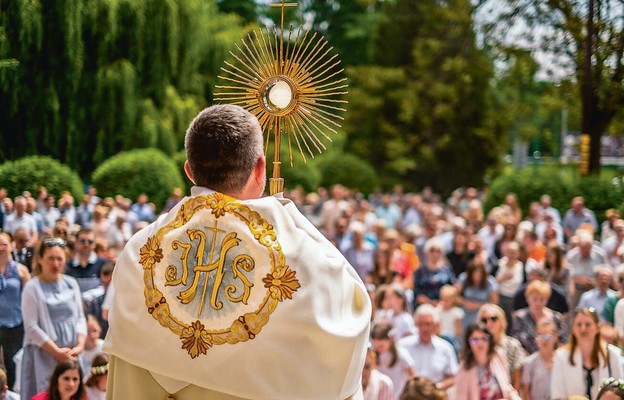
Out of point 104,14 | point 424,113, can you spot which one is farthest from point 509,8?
point 424,113

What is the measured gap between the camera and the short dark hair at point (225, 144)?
2.76m

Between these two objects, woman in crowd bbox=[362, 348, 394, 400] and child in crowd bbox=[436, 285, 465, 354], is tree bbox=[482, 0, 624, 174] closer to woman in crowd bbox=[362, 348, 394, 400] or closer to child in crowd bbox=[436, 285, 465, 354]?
child in crowd bbox=[436, 285, 465, 354]

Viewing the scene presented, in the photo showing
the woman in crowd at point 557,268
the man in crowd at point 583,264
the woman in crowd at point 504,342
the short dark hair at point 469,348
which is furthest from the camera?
the man in crowd at point 583,264

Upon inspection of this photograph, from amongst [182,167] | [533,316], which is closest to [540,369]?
[533,316]

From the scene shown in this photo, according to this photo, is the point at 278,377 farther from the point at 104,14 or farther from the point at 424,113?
the point at 424,113

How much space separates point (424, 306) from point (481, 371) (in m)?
0.86

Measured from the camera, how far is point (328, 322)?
2705mm

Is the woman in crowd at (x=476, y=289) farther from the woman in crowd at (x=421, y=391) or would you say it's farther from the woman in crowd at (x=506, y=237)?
the woman in crowd at (x=421, y=391)

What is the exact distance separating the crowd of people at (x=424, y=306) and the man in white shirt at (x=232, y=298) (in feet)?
11.0

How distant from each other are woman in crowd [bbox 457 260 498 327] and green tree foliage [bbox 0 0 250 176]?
12.2ft

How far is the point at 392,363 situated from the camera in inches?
305

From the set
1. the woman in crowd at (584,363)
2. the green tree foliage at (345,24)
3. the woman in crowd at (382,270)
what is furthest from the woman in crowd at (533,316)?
the green tree foliage at (345,24)

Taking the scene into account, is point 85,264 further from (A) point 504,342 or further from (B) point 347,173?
(B) point 347,173

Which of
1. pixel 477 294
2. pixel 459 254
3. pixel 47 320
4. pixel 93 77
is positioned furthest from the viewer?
pixel 459 254
